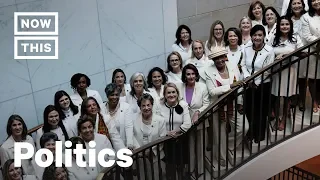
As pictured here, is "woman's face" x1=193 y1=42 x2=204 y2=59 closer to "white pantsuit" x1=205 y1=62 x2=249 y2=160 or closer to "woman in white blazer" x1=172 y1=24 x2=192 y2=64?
"woman in white blazer" x1=172 y1=24 x2=192 y2=64

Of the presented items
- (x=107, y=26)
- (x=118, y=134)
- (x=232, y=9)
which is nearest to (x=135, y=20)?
(x=107, y=26)

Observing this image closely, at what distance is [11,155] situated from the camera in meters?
4.82

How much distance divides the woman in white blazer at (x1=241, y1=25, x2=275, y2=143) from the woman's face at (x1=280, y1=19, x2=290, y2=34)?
20cm

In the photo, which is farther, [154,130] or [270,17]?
[270,17]

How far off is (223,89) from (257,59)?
2.26ft

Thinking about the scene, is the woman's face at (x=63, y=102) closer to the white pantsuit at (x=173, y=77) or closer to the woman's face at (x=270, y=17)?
the white pantsuit at (x=173, y=77)

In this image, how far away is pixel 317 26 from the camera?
16.7 ft

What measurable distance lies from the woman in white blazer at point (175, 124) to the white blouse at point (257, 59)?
92 centimetres

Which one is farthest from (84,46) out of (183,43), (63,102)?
(63,102)

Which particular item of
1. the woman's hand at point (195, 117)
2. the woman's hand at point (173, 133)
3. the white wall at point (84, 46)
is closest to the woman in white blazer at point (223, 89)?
the woman's hand at point (195, 117)

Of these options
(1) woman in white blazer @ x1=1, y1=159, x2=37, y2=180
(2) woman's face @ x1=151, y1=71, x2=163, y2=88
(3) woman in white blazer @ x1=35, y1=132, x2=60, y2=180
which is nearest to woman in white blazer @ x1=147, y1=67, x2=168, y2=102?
(2) woman's face @ x1=151, y1=71, x2=163, y2=88

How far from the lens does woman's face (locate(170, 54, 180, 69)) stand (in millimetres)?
5336

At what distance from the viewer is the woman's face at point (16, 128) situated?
476cm

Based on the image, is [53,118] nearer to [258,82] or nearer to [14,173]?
[14,173]
